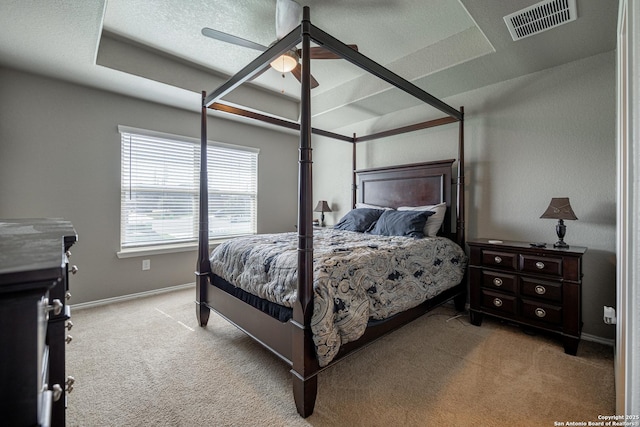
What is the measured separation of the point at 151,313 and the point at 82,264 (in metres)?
0.97

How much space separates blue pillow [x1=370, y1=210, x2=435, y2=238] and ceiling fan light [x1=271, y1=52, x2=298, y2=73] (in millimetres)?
1825

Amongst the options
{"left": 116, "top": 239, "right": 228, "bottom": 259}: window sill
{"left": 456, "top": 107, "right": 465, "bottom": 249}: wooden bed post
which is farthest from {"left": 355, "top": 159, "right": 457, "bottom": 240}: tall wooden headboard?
{"left": 116, "top": 239, "right": 228, "bottom": 259}: window sill

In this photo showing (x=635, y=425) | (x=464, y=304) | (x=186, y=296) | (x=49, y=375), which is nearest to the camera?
(x=635, y=425)

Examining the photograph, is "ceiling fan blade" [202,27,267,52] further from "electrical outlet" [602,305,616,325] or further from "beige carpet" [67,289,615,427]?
"electrical outlet" [602,305,616,325]

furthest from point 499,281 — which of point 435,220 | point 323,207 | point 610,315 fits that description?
point 323,207

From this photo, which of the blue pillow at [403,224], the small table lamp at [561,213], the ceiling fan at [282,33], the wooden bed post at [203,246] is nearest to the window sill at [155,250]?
the wooden bed post at [203,246]

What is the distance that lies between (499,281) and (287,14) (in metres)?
2.86

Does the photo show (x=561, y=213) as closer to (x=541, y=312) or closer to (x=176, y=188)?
(x=541, y=312)

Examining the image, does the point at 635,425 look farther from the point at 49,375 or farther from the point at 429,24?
the point at 429,24

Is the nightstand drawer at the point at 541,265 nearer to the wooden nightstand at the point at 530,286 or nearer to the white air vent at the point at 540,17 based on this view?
the wooden nightstand at the point at 530,286

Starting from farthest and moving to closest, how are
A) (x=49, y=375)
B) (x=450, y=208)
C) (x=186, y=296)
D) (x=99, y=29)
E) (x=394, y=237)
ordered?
(x=186, y=296) → (x=450, y=208) → (x=394, y=237) → (x=99, y=29) → (x=49, y=375)

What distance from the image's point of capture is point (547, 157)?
270 centimetres

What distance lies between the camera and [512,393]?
1.74m

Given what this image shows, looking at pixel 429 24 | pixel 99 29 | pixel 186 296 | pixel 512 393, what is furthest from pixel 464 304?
pixel 99 29
